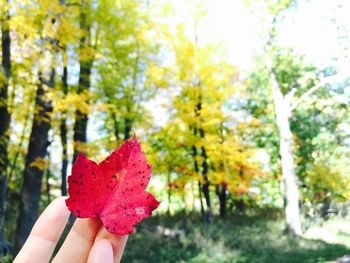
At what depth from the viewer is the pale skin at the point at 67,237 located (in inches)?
26.8

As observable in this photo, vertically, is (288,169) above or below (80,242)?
above

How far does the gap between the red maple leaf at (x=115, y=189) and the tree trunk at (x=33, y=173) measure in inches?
254

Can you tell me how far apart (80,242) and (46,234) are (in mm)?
74

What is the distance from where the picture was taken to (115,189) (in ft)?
2.16

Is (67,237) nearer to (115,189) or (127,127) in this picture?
(115,189)

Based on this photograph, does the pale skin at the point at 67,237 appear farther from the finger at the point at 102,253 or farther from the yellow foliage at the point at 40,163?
the yellow foliage at the point at 40,163

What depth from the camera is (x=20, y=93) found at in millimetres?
10461

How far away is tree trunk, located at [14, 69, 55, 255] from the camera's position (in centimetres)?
689

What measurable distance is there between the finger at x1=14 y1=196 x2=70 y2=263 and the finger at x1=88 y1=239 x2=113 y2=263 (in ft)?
0.37

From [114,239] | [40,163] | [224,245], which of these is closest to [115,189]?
[114,239]

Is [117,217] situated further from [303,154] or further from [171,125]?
[303,154]

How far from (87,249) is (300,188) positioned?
2278 centimetres

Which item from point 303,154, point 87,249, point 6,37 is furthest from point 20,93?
point 303,154

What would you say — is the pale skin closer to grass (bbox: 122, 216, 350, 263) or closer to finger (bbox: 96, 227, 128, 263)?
finger (bbox: 96, 227, 128, 263)
